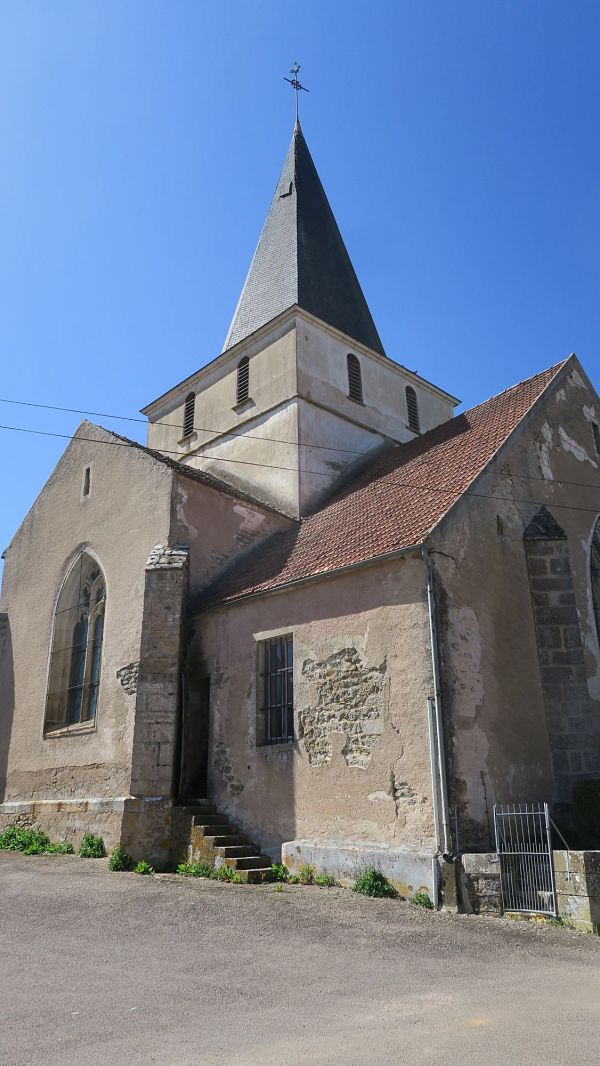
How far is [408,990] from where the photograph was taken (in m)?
5.63

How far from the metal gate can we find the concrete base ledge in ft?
2.64

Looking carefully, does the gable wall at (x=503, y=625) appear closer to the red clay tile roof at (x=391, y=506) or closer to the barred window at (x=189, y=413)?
the red clay tile roof at (x=391, y=506)

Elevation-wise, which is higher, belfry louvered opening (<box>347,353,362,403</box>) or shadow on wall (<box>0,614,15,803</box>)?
belfry louvered opening (<box>347,353,362,403</box>)

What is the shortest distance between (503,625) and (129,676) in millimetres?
6381

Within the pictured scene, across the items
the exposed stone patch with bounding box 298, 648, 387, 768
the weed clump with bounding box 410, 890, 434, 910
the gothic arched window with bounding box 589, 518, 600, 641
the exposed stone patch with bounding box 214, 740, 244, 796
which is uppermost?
the gothic arched window with bounding box 589, 518, 600, 641

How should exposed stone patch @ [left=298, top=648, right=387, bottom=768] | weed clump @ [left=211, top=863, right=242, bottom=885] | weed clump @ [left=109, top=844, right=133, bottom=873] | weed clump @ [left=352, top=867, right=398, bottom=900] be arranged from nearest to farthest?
weed clump @ [left=352, top=867, right=398, bottom=900] < exposed stone patch @ [left=298, top=648, right=387, bottom=768] < weed clump @ [left=211, top=863, right=242, bottom=885] < weed clump @ [left=109, top=844, right=133, bottom=873]

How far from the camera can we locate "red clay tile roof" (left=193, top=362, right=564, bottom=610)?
37.4 feet

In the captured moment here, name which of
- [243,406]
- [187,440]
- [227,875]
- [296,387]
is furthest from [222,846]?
[187,440]

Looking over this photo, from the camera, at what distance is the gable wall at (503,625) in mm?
9672

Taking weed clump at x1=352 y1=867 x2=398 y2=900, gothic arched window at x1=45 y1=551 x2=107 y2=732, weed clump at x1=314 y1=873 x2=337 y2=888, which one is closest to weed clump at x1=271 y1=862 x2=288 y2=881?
weed clump at x1=314 y1=873 x2=337 y2=888

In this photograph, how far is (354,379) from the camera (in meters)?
19.4

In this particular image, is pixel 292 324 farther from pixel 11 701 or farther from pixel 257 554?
pixel 11 701

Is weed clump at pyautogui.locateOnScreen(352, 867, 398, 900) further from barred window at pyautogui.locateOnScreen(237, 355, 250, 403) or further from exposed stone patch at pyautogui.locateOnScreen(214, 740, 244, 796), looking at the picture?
barred window at pyautogui.locateOnScreen(237, 355, 250, 403)

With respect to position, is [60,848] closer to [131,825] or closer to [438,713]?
[131,825]
